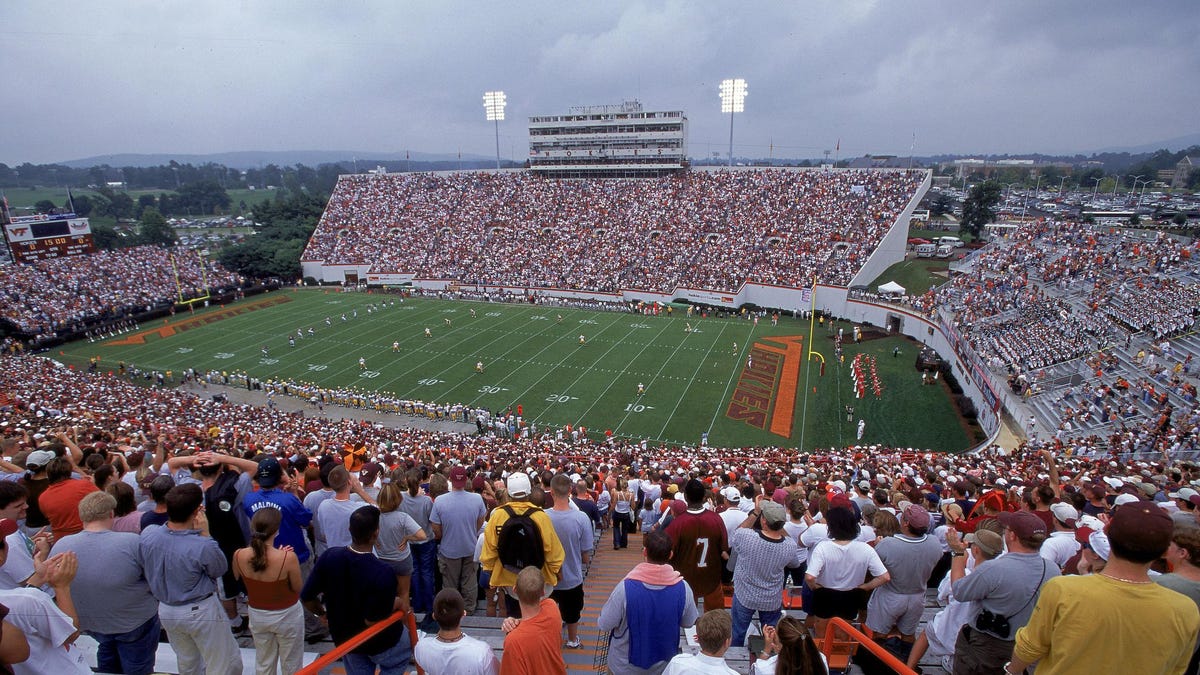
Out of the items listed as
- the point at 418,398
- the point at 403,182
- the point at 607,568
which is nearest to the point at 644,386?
the point at 418,398

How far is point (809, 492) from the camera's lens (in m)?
8.47

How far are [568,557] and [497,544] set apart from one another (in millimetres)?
665

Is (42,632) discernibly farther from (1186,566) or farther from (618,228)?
(618,228)

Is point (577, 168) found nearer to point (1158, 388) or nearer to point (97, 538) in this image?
point (1158, 388)

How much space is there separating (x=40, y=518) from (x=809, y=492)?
8.76 metres

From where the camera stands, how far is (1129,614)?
2.83 meters

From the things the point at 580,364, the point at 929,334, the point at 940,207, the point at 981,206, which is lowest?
the point at 580,364

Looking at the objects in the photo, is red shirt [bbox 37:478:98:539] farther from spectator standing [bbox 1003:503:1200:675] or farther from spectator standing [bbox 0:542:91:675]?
spectator standing [bbox 1003:503:1200:675]

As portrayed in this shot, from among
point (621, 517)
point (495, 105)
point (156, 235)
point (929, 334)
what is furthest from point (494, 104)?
point (621, 517)

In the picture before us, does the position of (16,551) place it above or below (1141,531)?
below

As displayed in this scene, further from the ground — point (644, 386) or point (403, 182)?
point (403, 182)

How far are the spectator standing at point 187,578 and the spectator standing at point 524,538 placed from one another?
6.13 ft

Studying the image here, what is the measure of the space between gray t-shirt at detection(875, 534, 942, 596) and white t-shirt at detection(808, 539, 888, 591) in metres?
0.14

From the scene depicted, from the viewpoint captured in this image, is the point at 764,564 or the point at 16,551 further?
the point at 764,564
